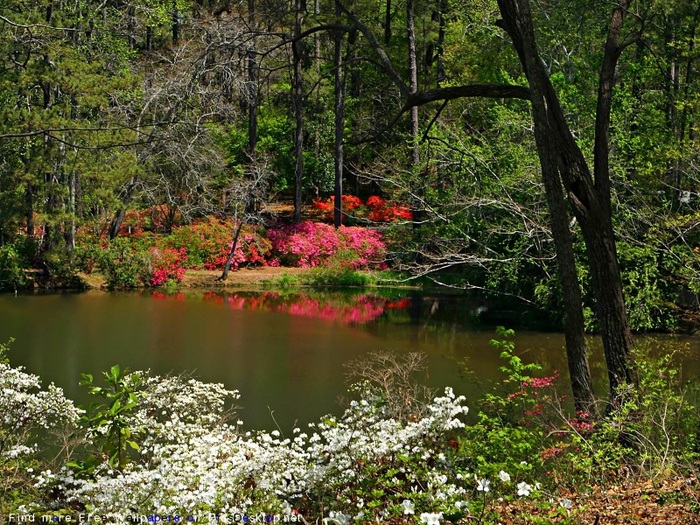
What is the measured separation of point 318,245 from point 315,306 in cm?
702

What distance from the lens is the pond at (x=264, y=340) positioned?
11312 mm

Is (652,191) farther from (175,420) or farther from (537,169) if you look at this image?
(175,420)

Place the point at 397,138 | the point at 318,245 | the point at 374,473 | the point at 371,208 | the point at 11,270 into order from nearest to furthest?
the point at 374,473 → the point at 11,270 → the point at 318,245 → the point at 397,138 → the point at 371,208

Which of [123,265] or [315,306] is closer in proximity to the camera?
[315,306]

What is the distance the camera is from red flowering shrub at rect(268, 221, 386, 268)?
26.5 m

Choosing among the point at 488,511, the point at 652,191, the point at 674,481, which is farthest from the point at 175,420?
the point at 652,191

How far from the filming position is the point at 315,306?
20.0 meters

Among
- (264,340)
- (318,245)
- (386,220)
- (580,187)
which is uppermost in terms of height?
(386,220)

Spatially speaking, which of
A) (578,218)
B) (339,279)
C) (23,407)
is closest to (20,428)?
(23,407)

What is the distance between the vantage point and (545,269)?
15.3m

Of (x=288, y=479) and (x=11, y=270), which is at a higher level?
(x=11, y=270)

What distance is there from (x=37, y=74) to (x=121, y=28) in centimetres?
993

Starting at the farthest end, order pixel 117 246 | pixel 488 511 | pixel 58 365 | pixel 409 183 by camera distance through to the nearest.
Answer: pixel 117 246
pixel 409 183
pixel 58 365
pixel 488 511

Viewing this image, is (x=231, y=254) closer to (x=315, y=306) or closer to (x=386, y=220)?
(x=315, y=306)
